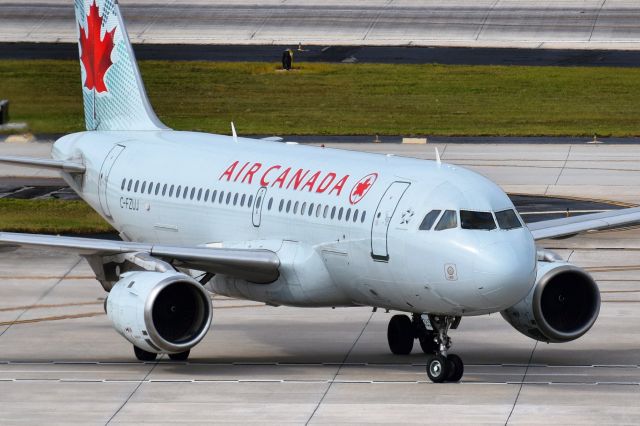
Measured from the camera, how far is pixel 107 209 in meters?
40.3

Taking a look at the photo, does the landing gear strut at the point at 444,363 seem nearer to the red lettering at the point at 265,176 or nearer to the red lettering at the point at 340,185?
the red lettering at the point at 340,185

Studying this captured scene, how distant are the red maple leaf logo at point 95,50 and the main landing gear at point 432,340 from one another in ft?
41.0

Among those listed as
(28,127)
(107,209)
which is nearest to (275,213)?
(107,209)

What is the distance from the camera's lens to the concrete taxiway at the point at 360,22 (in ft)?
301

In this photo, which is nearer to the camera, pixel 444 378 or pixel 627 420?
pixel 627 420

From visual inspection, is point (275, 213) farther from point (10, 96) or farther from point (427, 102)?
point (427, 102)

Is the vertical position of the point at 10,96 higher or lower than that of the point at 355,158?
lower

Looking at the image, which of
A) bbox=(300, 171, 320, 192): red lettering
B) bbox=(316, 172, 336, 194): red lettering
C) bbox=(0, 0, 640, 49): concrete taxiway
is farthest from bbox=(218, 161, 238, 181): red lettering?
bbox=(0, 0, 640, 49): concrete taxiway

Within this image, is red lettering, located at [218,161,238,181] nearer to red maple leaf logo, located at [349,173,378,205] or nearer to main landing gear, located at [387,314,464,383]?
red maple leaf logo, located at [349,173,378,205]

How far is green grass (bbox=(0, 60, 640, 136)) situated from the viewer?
7081 centimetres

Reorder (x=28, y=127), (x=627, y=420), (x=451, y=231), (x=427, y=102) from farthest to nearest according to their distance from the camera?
(x=427, y=102) → (x=28, y=127) → (x=451, y=231) → (x=627, y=420)

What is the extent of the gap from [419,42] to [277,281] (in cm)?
5853

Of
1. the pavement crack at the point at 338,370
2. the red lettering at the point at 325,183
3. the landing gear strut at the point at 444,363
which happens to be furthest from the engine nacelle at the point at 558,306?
the red lettering at the point at 325,183

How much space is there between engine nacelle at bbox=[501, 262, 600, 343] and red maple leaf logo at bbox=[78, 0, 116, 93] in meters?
14.7
